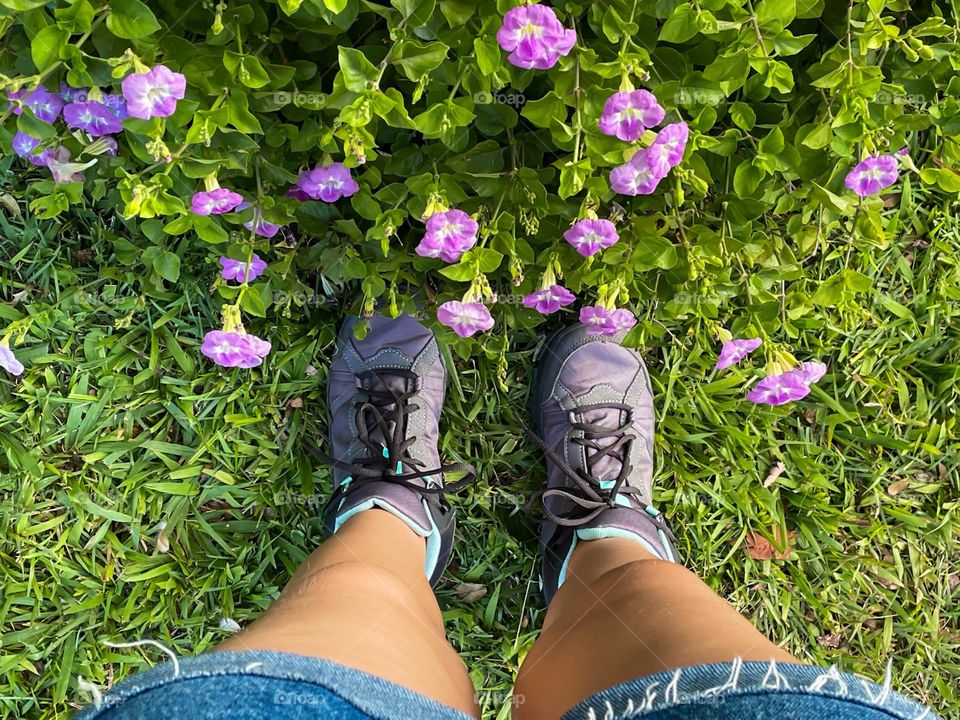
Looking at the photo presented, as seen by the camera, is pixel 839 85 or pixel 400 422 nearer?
pixel 839 85

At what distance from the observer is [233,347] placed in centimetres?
113

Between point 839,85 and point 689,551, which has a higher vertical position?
point 839,85

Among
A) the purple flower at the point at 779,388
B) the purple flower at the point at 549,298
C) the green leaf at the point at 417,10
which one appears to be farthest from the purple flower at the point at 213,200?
the purple flower at the point at 779,388

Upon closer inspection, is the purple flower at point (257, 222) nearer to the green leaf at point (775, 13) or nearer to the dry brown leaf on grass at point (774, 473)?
the green leaf at point (775, 13)

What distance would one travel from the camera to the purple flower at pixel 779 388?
1183 millimetres

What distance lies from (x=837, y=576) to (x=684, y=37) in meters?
1.31

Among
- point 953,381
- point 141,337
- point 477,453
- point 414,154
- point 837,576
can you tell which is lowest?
point 837,576

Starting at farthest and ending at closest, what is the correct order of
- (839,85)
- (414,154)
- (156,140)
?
(414,154)
(839,85)
(156,140)

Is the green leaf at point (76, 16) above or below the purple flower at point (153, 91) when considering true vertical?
above

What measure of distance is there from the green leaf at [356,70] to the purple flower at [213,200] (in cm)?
24

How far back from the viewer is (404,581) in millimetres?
1278

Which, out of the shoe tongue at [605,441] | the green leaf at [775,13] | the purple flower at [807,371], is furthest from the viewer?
the shoe tongue at [605,441]

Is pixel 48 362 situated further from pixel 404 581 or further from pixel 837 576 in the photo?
pixel 837 576

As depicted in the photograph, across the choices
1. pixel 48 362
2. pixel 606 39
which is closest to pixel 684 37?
pixel 606 39
